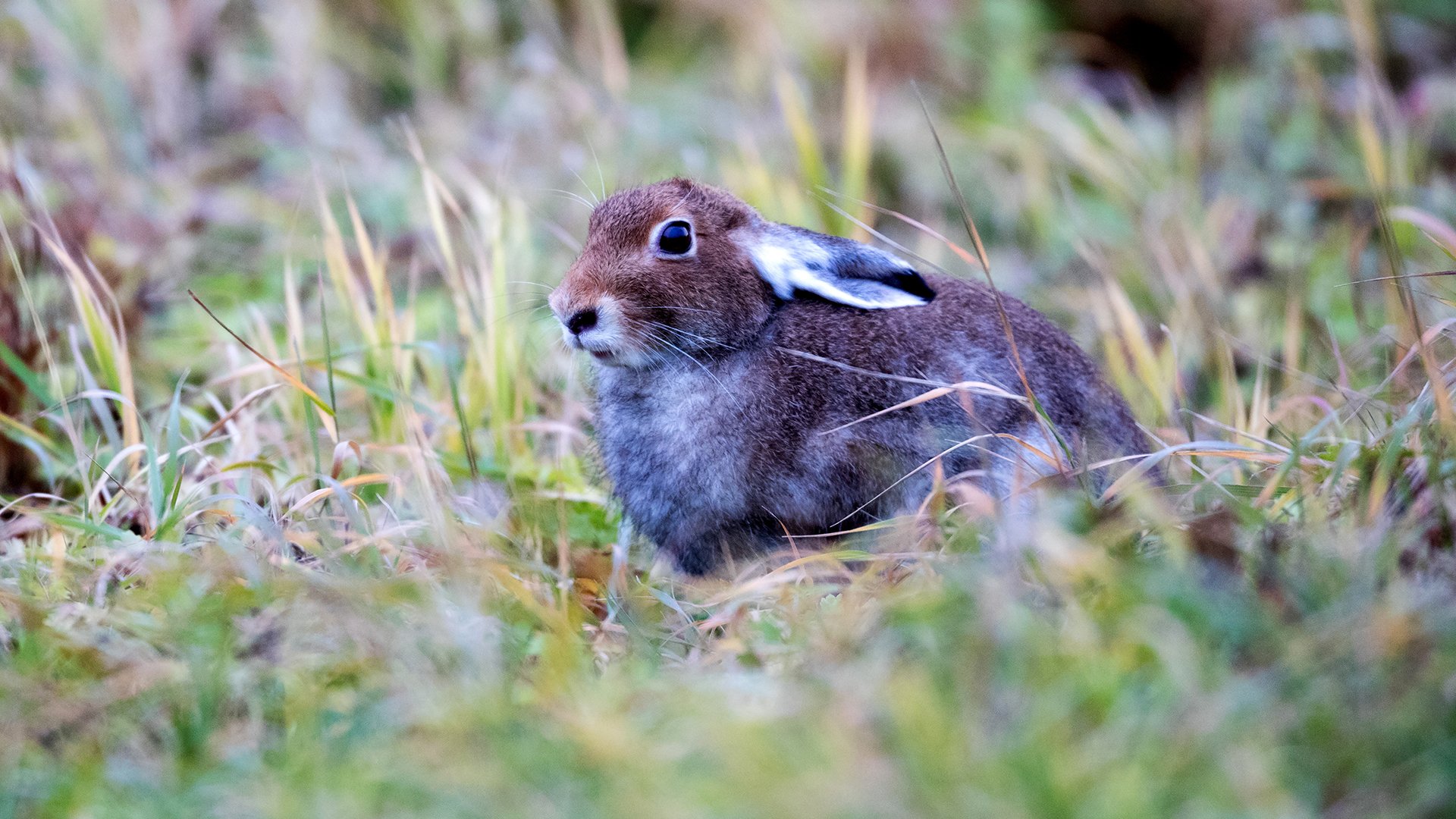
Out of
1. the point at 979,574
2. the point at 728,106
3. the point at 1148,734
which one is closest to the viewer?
the point at 1148,734

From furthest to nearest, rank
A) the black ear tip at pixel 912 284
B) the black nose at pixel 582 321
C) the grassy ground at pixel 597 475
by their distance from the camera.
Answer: the black ear tip at pixel 912 284 → the black nose at pixel 582 321 → the grassy ground at pixel 597 475

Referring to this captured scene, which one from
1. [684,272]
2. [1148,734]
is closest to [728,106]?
[684,272]

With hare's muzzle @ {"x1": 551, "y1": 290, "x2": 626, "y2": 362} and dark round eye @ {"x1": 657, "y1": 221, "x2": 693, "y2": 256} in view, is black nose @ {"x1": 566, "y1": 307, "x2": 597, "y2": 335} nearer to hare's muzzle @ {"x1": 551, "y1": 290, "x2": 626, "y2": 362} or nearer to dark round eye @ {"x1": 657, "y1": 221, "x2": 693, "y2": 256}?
hare's muzzle @ {"x1": 551, "y1": 290, "x2": 626, "y2": 362}

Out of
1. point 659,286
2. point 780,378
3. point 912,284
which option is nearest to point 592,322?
point 659,286

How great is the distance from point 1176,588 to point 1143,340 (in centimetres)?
→ 230

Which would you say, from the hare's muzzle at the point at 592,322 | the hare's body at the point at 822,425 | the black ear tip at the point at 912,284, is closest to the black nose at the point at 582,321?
the hare's muzzle at the point at 592,322

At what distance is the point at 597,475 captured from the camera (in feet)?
12.6

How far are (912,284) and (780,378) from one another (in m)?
0.43

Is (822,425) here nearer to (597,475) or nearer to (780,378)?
(780,378)

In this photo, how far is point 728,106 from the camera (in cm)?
721

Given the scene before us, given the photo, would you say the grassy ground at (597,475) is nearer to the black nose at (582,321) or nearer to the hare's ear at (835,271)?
the hare's ear at (835,271)

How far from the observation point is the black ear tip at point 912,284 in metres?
3.45

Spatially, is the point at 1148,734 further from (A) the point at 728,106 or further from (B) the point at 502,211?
(A) the point at 728,106

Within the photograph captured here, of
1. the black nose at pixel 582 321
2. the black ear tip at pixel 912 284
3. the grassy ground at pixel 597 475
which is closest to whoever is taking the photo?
the grassy ground at pixel 597 475
